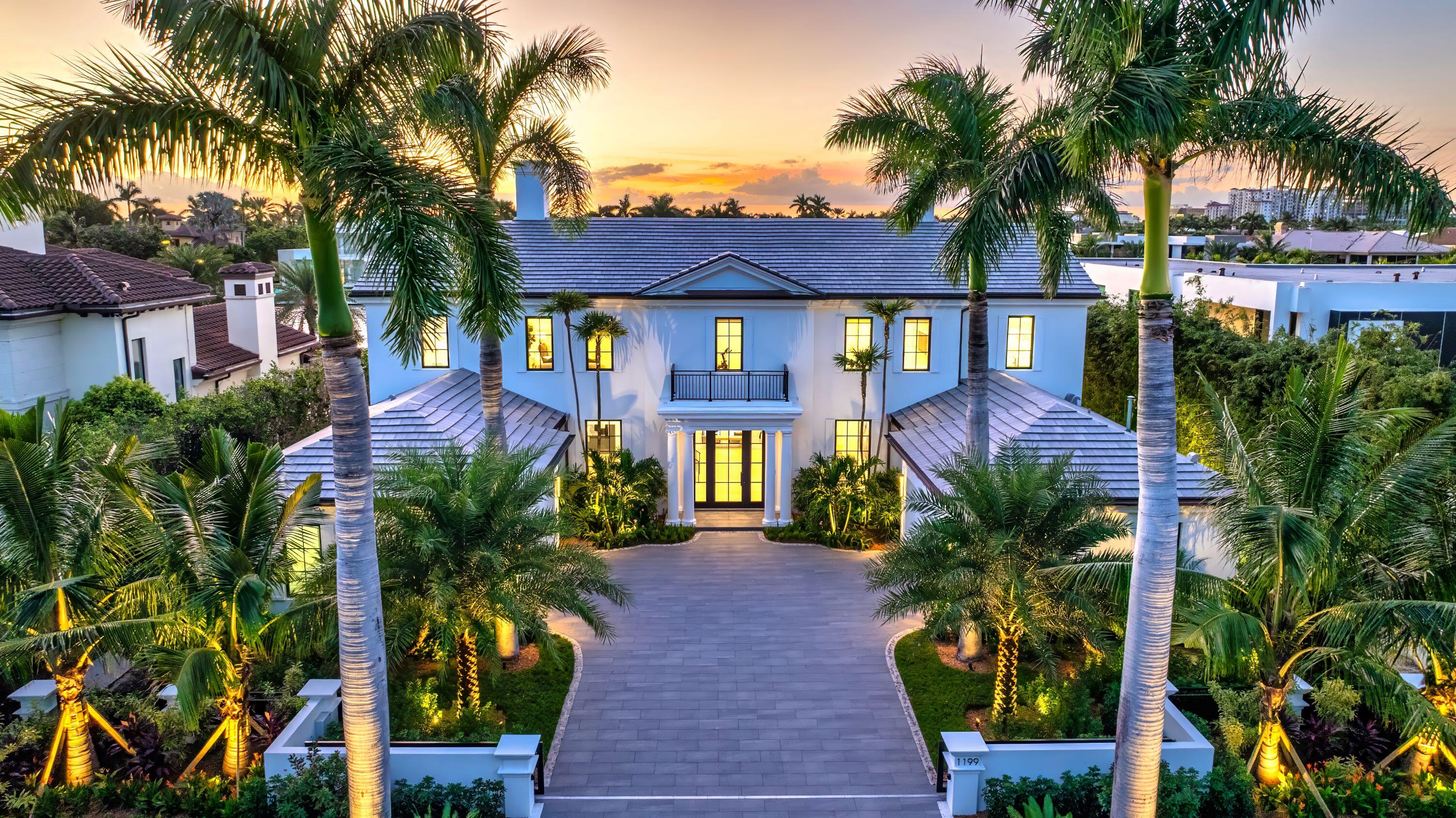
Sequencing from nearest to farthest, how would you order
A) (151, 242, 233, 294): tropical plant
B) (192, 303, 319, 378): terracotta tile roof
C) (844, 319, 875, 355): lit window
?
(844, 319, 875, 355): lit window → (192, 303, 319, 378): terracotta tile roof → (151, 242, 233, 294): tropical plant

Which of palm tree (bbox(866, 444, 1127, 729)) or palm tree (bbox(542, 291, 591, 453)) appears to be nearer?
palm tree (bbox(866, 444, 1127, 729))

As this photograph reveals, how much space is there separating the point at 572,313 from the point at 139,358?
396 inches

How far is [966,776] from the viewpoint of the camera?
30.5 feet

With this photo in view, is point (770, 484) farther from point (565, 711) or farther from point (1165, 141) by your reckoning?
point (1165, 141)

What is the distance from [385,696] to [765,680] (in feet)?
19.5

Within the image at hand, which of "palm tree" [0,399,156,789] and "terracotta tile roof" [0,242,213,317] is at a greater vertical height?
"terracotta tile roof" [0,242,213,317]

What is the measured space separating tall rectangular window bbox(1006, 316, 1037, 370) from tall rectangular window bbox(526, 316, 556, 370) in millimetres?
10965

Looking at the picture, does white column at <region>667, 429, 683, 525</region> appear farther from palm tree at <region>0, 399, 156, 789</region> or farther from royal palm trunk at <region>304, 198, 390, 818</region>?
royal palm trunk at <region>304, 198, 390, 818</region>

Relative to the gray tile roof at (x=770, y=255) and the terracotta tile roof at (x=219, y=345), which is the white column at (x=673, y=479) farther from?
the terracotta tile roof at (x=219, y=345)

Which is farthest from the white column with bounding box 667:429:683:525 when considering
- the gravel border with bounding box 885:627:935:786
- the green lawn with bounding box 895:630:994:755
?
the green lawn with bounding box 895:630:994:755

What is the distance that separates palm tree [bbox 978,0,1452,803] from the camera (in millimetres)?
6891

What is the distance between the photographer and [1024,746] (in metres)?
9.46

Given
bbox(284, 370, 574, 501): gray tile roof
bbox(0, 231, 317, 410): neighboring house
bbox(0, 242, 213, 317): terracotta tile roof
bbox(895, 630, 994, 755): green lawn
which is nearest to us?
bbox(895, 630, 994, 755): green lawn

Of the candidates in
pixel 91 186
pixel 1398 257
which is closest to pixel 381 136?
pixel 91 186
